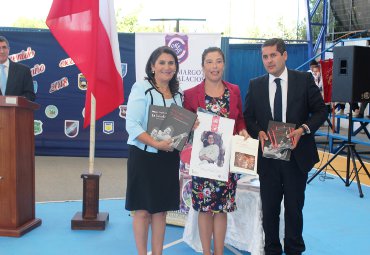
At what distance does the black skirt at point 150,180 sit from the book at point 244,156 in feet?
1.29

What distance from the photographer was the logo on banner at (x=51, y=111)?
718cm

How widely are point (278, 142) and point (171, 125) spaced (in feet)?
2.44

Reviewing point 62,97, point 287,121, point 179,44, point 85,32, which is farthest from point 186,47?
point 62,97

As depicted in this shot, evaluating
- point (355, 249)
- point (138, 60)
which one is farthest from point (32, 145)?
point (355, 249)

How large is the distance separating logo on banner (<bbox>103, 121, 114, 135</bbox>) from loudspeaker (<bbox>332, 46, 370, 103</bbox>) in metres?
3.73

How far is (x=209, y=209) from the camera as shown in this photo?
9.15 ft

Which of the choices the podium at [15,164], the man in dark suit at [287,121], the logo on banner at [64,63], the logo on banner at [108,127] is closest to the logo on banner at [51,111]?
the logo on banner at [64,63]

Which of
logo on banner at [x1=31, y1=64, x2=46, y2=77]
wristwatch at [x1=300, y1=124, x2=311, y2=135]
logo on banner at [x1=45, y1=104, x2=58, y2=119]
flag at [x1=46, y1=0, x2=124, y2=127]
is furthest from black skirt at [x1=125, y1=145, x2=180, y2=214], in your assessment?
logo on banner at [x1=31, y1=64, x2=46, y2=77]

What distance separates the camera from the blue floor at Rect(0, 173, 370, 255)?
3.42m

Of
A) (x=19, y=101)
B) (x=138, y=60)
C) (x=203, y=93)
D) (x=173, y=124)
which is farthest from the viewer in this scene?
(x=138, y=60)

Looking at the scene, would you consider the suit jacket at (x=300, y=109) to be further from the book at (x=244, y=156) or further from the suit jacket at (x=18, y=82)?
the suit jacket at (x=18, y=82)

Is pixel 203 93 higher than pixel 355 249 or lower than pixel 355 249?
higher

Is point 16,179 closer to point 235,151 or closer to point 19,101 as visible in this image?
point 19,101

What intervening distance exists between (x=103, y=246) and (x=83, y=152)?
401cm
